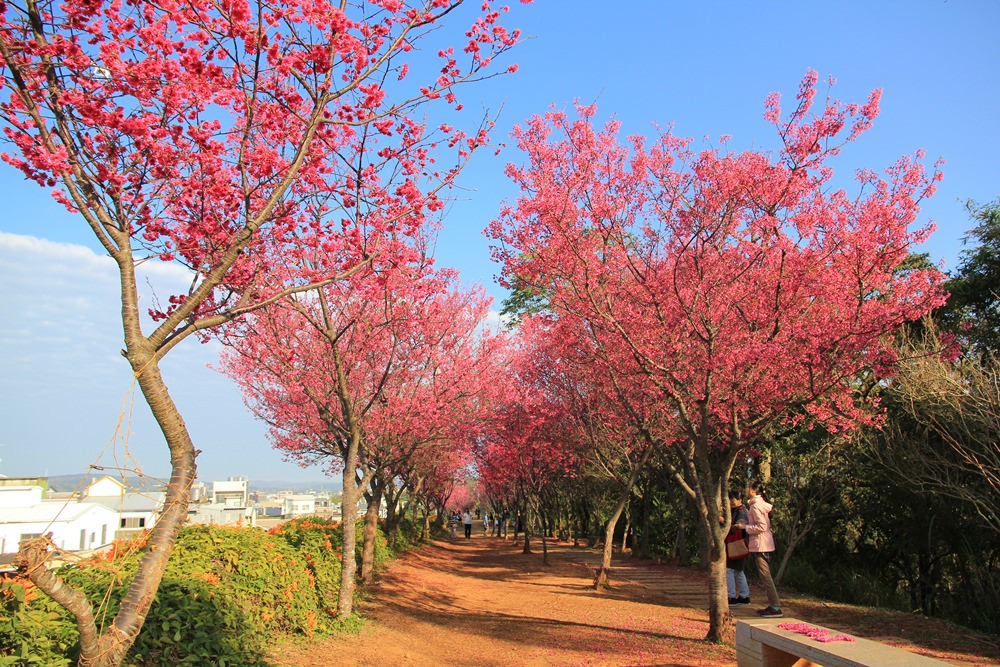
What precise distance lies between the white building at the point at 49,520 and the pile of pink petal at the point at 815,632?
27.7 metres

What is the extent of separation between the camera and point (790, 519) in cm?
1588

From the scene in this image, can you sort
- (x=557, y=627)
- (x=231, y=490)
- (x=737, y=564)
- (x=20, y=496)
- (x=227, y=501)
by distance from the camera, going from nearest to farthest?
(x=557, y=627), (x=737, y=564), (x=20, y=496), (x=227, y=501), (x=231, y=490)

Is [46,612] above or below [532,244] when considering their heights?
below

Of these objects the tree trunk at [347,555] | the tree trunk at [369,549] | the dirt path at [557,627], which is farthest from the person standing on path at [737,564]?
the tree trunk at [369,549]

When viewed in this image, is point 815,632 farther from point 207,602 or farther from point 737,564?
point 207,602

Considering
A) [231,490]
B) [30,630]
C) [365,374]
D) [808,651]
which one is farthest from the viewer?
[231,490]

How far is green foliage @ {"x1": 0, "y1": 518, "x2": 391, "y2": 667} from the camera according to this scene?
4387 millimetres

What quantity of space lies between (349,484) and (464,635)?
2.80 metres

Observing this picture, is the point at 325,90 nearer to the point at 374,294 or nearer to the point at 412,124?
the point at 412,124

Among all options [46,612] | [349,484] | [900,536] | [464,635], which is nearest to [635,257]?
[349,484]

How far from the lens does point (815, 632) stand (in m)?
5.74

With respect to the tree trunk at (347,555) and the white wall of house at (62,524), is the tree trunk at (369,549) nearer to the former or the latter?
the tree trunk at (347,555)

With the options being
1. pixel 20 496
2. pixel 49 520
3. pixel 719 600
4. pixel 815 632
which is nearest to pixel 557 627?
pixel 719 600

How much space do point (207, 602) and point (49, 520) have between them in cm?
2757
